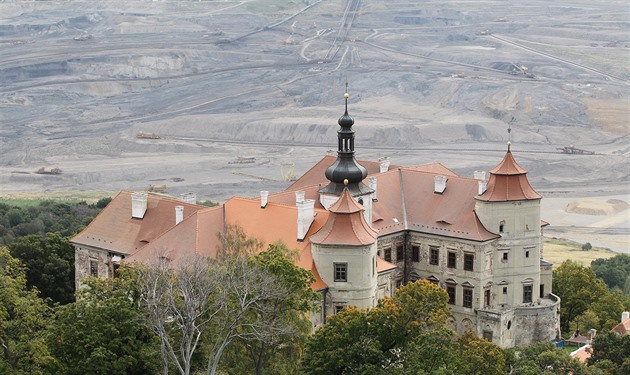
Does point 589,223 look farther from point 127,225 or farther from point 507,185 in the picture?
point 127,225

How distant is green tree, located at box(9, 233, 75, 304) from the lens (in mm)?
67875

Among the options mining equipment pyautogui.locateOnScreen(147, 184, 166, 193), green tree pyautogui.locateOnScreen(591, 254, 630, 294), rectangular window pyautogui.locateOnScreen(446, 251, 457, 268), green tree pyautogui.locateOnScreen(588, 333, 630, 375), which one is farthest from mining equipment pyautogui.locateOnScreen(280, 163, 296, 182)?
green tree pyautogui.locateOnScreen(588, 333, 630, 375)

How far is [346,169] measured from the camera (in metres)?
60.9

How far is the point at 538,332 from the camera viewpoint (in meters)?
64.8

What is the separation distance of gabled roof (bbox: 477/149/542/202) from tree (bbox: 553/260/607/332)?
8.69 metres

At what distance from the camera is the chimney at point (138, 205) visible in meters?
66.1

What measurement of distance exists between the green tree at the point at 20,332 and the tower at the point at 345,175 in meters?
20.9

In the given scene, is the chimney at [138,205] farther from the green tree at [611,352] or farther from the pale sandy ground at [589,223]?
the pale sandy ground at [589,223]

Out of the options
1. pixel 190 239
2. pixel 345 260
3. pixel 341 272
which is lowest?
pixel 341 272

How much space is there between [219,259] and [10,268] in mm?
11087

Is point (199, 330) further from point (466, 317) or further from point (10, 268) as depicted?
point (466, 317)

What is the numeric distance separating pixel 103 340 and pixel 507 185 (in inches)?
1086

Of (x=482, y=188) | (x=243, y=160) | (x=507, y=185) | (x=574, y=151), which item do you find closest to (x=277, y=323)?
(x=482, y=188)

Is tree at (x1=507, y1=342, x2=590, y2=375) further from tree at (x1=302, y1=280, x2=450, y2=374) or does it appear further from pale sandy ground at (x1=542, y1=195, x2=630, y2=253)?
pale sandy ground at (x1=542, y1=195, x2=630, y2=253)
